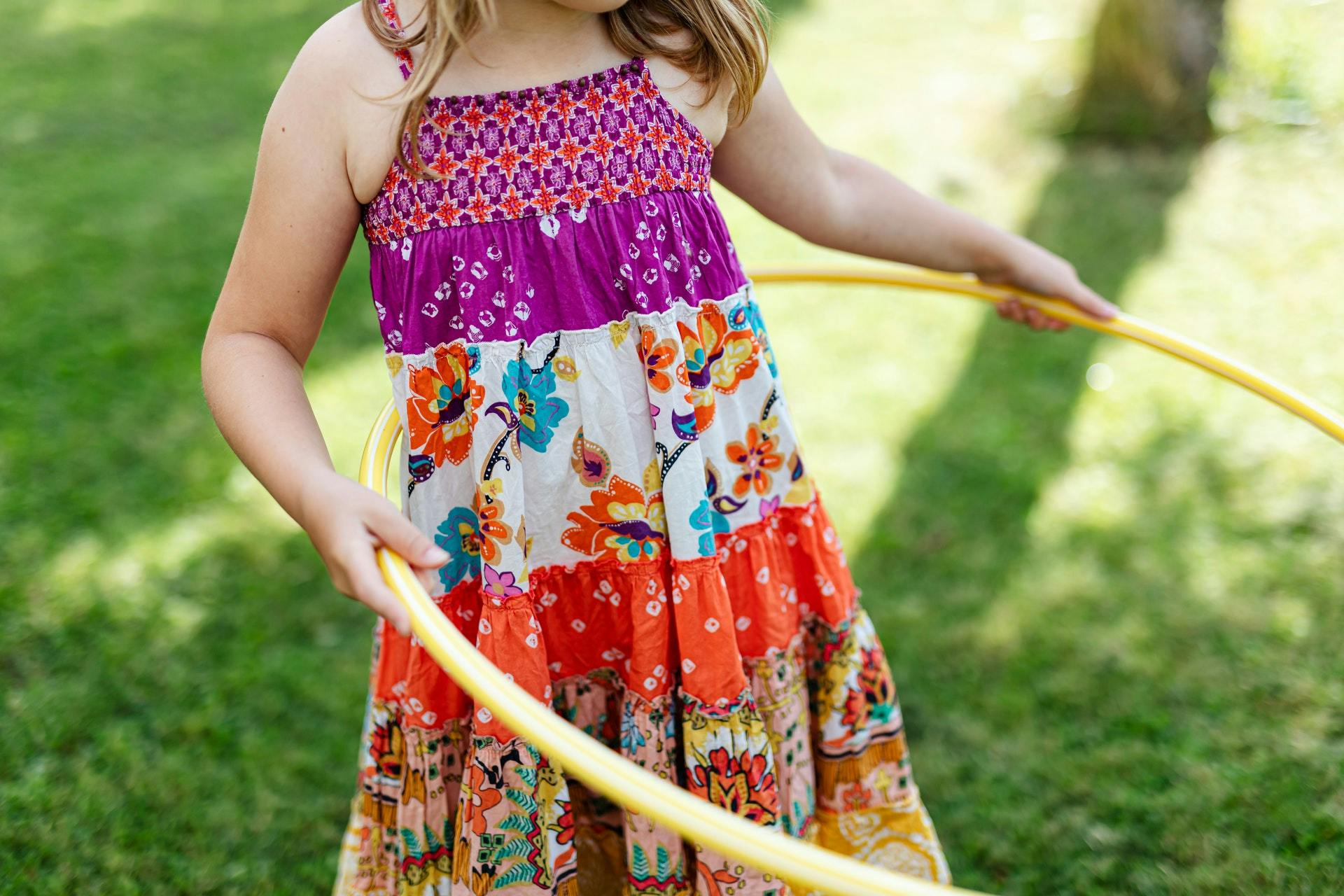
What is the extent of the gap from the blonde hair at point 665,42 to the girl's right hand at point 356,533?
0.39 m

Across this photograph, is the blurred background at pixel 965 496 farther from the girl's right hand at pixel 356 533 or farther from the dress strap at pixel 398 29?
the dress strap at pixel 398 29

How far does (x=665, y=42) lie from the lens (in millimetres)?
1494

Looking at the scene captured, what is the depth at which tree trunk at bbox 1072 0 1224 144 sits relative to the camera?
5.11m

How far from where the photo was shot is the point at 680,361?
149 centimetres

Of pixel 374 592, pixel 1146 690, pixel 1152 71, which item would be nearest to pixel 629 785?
pixel 374 592

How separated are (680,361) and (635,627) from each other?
14.5 inches

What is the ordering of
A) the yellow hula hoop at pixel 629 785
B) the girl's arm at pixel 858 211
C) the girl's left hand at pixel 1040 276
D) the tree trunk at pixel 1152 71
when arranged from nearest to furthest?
1. the yellow hula hoop at pixel 629 785
2. the girl's arm at pixel 858 211
3. the girl's left hand at pixel 1040 276
4. the tree trunk at pixel 1152 71

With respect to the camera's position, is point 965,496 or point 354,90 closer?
point 354,90

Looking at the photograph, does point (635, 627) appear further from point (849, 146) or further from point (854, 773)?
point (849, 146)

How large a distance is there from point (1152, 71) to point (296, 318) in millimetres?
4885

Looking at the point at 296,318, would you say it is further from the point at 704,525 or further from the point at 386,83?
the point at 704,525

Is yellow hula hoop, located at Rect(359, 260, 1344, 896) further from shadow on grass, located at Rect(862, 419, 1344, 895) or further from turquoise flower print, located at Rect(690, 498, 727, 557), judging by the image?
shadow on grass, located at Rect(862, 419, 1344, 895)

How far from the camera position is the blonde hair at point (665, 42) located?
1344mm

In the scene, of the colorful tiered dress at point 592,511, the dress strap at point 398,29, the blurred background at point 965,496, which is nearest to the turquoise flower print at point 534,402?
the colorful tiered dress at point 592,511
